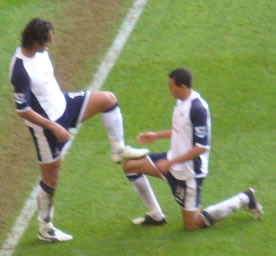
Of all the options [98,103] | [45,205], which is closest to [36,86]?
[98,103]

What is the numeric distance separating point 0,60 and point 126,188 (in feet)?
10.0

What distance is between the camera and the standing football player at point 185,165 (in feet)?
23.8

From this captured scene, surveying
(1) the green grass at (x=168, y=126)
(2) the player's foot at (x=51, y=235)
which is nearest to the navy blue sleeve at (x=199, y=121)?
(1) the green grass at (x=168, y=126)

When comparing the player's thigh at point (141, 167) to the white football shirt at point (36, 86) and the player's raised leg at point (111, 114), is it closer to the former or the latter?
the player's raised leg at point (111, 114)

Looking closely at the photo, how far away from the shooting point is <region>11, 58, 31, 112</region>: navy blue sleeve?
23.6ft

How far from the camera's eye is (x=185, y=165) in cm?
750

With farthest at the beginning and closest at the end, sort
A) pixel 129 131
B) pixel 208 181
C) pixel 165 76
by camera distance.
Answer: pixel 165 76, pixel 129 131, pixel 208 181

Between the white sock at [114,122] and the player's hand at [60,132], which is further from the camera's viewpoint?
the white sock at [114,122]

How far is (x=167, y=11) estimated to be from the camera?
11258mm

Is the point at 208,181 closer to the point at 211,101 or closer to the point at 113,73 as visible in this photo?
the point at 211,101

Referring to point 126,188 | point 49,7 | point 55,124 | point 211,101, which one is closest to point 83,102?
point 55,124

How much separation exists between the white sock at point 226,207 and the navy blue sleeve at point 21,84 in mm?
1900

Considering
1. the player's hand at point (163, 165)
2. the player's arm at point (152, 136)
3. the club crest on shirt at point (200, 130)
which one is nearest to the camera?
the club crest on shirt at point (200, 130)

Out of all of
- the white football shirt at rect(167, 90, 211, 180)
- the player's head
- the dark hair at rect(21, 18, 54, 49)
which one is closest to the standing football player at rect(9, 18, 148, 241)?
the dark hair at rect(21, 18, 54, 49)
